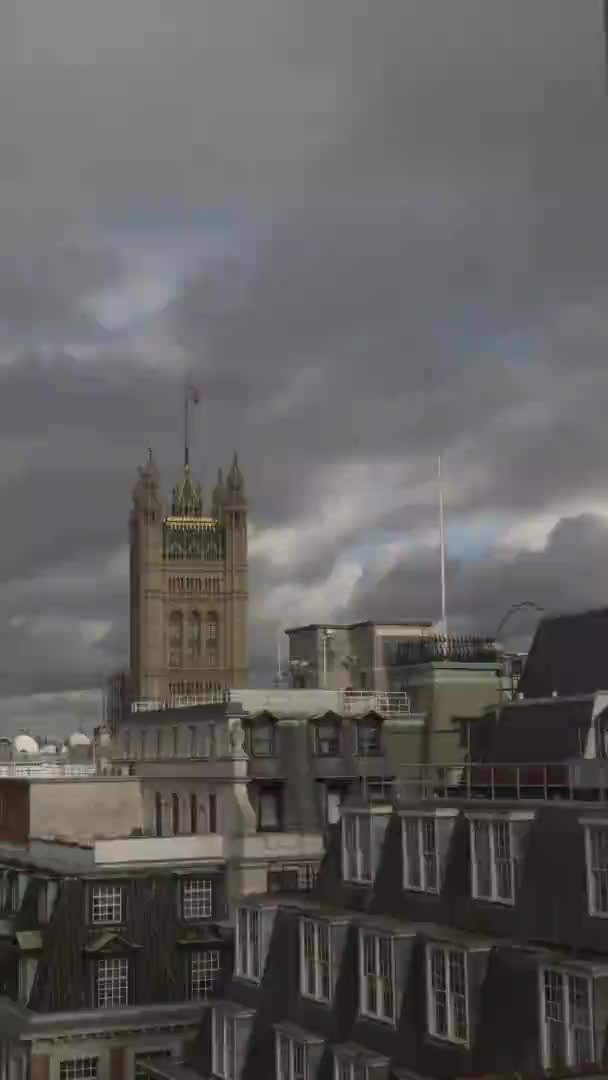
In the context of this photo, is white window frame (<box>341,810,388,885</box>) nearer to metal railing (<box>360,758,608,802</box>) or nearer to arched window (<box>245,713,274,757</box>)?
metal railing (<box>360,758,608,802</box>)

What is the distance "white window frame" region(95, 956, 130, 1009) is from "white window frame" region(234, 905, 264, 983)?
40.8 feet

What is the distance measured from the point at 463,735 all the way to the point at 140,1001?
702 inches

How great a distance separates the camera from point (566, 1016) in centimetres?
1969

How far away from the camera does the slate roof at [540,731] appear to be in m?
31.8

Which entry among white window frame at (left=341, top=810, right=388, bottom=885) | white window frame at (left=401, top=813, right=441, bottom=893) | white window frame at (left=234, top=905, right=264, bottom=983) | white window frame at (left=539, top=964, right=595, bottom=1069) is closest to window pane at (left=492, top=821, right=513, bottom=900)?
white window frame at (left=401, top=813, right=441, bottom=893)

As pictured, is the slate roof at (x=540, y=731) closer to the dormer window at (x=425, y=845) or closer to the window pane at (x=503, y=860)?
the dormer window at (x=425, y=845)

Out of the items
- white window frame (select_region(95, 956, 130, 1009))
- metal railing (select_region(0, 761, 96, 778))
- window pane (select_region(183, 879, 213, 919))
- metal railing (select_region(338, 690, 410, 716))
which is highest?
metal railing (select_region(338, 690, 410, 716))

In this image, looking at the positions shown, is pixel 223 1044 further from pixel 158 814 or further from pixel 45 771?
pixel 45 771

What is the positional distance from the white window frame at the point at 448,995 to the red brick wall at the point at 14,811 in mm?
37763

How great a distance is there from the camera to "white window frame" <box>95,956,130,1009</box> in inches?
1566

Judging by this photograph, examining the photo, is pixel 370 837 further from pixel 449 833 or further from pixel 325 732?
pixel 325 732

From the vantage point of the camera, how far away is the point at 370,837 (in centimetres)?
2619

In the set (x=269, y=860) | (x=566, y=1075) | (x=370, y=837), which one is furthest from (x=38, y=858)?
(x=566, y=1075)

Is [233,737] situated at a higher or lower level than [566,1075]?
higher
